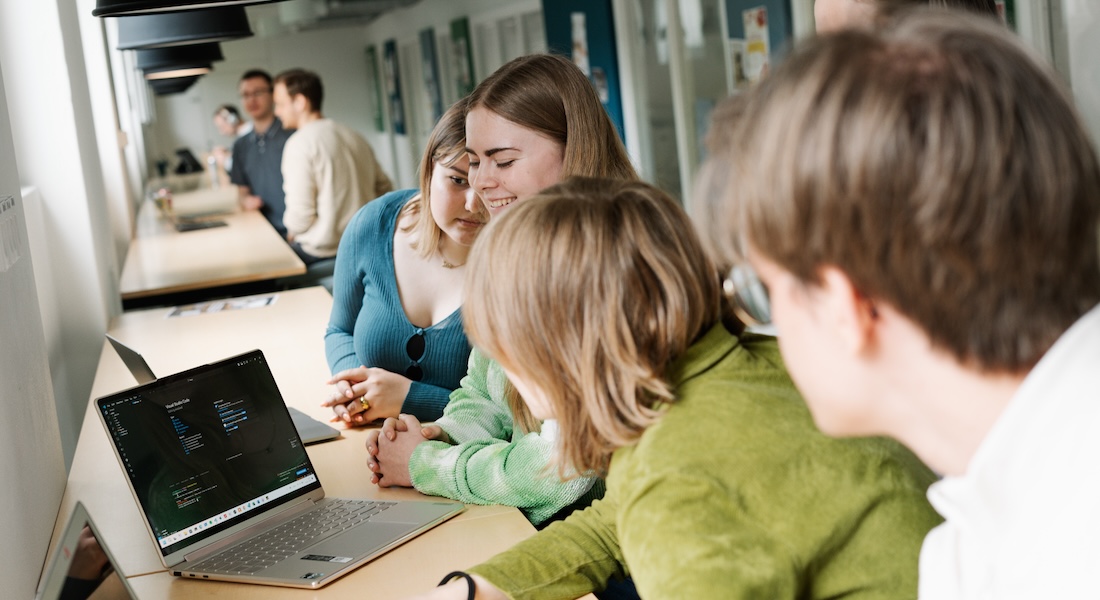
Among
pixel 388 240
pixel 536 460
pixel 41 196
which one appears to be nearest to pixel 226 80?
pixel 41 196

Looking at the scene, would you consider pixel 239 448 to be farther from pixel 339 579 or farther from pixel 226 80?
pixel 226 80

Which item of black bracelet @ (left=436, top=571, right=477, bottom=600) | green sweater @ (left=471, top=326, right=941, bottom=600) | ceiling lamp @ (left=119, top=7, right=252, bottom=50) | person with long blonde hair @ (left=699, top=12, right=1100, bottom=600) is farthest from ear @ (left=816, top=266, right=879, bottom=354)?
ceiling lamp @ (left=119, top=7, right=252, bottom=50)

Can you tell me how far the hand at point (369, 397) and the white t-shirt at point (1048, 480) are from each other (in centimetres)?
162

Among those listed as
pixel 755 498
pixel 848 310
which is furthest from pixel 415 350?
pixel 848 310

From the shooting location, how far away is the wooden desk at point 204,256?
4.76m

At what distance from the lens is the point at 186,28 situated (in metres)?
3.08

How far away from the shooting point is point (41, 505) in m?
1.79

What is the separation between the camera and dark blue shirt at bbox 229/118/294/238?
23.9 ft

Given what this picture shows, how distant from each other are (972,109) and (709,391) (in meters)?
0.51

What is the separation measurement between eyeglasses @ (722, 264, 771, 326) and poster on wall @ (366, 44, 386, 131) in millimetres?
16852

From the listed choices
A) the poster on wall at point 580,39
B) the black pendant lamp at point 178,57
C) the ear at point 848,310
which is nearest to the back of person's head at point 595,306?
the ear at point 848,310

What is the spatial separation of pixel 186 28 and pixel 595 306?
2348mm

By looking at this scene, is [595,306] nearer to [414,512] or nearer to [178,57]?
[414,512]

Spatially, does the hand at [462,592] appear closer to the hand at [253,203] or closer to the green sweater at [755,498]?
the green sweater at [755,498]
